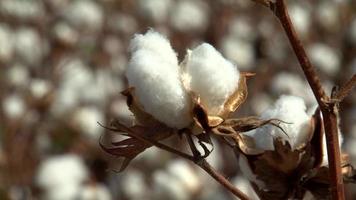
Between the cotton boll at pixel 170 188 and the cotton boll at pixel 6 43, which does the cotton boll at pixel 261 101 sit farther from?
the cotton boll at pixel 6 43

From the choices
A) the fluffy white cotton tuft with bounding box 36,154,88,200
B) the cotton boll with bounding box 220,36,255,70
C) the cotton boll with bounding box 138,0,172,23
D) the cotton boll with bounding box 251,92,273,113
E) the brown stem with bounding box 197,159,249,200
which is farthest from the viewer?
the cotton boll with bounding box 138,0,172,23

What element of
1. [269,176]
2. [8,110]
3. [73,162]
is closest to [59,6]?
[8,110]

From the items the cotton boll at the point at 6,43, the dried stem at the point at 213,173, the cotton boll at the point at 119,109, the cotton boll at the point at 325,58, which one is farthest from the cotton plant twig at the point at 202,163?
the cotton boll at the point at 6,43

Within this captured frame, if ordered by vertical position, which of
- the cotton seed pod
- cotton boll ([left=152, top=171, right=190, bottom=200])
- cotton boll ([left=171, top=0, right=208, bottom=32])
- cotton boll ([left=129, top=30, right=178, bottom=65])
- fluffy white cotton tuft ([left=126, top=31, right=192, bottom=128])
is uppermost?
cotton boll ([left=129, top=30, right=178, bottom=65])

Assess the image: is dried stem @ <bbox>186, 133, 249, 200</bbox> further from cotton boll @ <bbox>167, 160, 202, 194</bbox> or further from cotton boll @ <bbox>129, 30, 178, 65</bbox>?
cotton boll @ <bbox>167, 160, 202, 194</bbox>

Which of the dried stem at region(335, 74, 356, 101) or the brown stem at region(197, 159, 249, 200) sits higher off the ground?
the dried stem at region(335, 74, 356, 101)

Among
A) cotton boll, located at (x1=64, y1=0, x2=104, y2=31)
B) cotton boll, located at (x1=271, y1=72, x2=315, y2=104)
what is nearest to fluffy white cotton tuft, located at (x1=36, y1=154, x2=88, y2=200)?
cotton boll, located at (x1=271, y1=72, x2=315, y2=104)

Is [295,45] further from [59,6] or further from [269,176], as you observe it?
[59,6]
